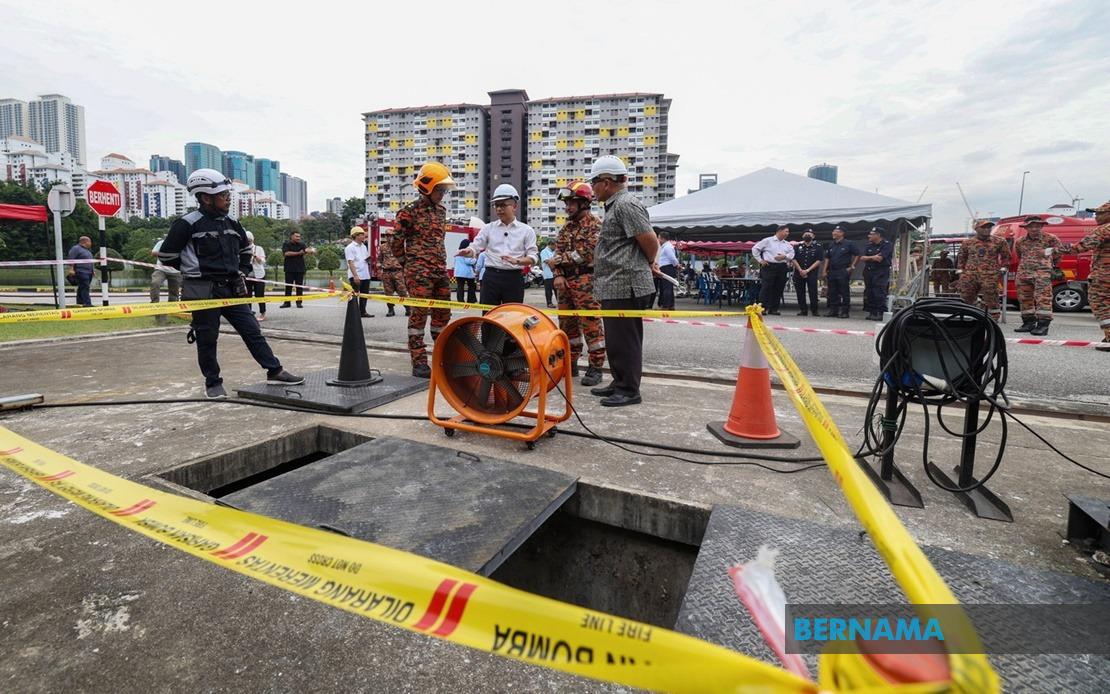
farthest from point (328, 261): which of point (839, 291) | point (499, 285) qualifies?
point (499, 285)

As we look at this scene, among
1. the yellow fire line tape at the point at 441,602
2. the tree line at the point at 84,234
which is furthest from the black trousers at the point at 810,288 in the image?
the tree line at the point at 84,234

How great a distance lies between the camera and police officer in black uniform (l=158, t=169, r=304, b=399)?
13.5ft

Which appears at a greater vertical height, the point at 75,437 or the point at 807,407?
the point at 807,407

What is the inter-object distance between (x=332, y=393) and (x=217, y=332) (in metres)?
1.06

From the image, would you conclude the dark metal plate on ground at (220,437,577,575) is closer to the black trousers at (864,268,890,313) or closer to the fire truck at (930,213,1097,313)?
the black trousers at (864,268,890,313)

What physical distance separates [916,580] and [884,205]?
13442 millimetres

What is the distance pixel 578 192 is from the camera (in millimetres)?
4754

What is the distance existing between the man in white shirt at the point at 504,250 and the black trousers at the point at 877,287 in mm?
9146

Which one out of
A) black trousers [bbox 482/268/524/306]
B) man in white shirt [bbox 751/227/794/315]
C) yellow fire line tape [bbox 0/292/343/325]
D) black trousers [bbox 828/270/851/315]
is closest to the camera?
yellow fire line tape [bbox 0/292/343/325]

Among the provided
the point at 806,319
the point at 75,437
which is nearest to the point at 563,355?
the point at 75,437

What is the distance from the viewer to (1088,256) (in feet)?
41.8

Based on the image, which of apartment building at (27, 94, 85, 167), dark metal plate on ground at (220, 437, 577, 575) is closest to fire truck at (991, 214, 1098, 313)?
dark metal plate on ground at (220, 437, 577, 575)

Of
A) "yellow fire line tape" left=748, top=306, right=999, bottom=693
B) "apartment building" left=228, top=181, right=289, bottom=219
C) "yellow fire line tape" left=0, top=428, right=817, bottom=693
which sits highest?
"apartment building" left=228, top=181, right=289, bottom=219

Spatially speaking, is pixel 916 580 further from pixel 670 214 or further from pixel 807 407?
pixel 670 214
